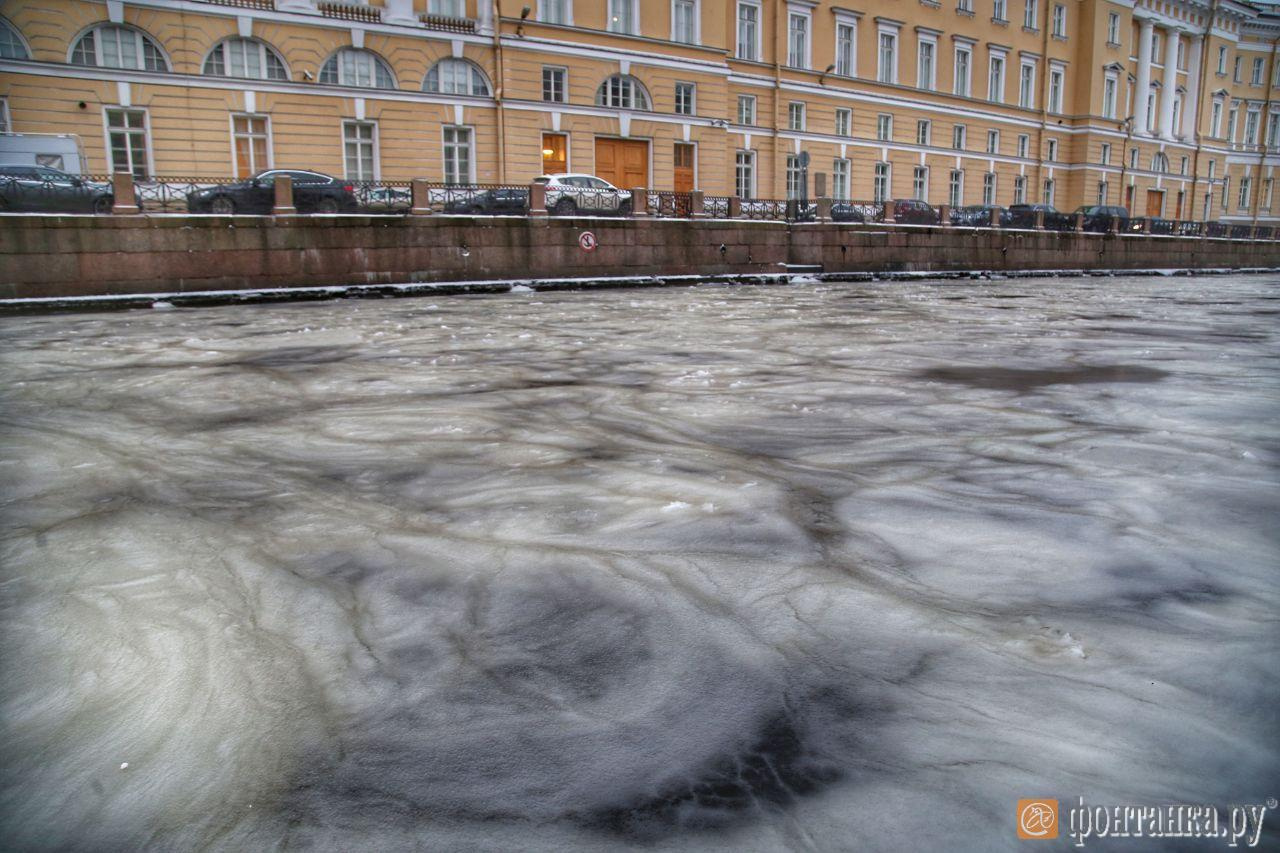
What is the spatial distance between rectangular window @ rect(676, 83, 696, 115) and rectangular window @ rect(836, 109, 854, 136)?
826 centimetres

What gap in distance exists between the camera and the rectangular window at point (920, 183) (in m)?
41.8

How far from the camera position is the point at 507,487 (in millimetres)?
4449

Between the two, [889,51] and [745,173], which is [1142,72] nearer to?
[889,51]

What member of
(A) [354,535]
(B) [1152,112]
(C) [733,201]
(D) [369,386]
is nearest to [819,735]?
(A) [354,535]

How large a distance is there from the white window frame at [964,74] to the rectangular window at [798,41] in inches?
372

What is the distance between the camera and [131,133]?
975 inches

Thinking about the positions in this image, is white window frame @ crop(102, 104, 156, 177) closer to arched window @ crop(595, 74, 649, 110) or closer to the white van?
the white van

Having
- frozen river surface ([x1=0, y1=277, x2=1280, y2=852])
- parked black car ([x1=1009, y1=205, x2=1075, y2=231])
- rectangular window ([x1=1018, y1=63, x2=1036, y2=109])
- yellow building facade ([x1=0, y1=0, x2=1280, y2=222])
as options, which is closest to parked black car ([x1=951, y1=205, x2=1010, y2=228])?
parked black car ([x1=1009, y1=205, x2=1075, y2=231])

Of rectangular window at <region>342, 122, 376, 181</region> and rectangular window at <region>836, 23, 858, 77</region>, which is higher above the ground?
rectangular window at <region>836, 23, 858, 77</region>

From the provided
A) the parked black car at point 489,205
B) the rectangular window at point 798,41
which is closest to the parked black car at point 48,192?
the parked black car at point 489,205

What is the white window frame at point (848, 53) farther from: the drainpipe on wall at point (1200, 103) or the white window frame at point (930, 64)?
the drainpipe on wall at point (1200, 103)

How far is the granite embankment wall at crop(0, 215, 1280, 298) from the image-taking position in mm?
16469

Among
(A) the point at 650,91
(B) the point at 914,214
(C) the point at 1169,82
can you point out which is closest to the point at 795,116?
(A) the point at 650,91

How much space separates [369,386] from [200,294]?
11.7m
